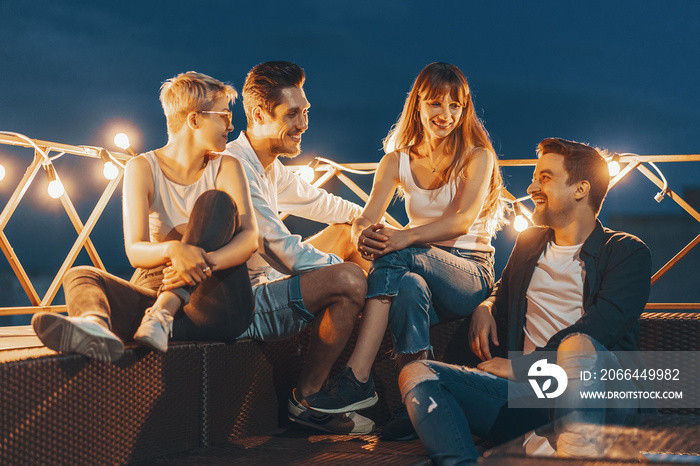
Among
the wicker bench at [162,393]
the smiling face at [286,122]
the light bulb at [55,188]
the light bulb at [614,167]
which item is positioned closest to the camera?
the wicker bench at [162,393]

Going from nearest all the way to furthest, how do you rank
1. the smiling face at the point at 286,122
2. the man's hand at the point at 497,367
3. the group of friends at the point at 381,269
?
the group of friends at the point at 381,269, the man's hand at the point at 497,367, the smiling face at the point at 286,122

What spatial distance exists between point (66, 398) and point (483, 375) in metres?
0.84

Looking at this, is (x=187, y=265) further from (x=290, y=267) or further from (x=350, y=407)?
(x=350, y=407)

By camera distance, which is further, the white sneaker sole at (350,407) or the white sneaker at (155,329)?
the white sneaker sole at (350,407)

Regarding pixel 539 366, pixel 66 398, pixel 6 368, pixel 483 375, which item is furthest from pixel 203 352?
pixel 539 366

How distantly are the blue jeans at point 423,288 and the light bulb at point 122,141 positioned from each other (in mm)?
1946

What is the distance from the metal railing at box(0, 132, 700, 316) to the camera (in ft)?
9.93

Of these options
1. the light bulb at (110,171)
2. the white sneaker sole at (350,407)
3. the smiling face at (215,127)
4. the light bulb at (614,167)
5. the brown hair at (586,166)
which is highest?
the light bulb at (614,167)

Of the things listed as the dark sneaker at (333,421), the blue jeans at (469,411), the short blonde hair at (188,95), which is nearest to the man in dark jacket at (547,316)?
the blue jeans at (469,411)

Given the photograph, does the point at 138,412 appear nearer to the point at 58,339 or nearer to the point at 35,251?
the point at 58,339

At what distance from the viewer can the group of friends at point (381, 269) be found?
139 centimetres

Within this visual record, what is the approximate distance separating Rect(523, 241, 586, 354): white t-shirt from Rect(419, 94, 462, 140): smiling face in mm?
474

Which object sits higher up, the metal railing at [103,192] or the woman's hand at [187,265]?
the metal railing at [103,192]

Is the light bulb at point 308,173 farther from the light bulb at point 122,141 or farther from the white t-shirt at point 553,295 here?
the white t-shirt at point 553,295
